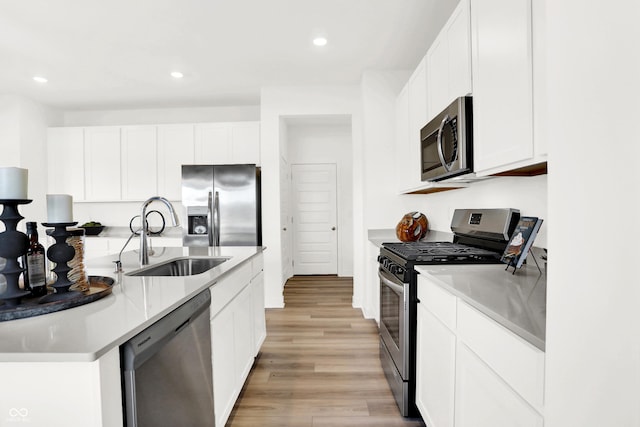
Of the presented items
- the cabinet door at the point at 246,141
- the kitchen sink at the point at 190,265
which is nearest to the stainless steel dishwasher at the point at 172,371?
the kitchen sink at the point at 190,265

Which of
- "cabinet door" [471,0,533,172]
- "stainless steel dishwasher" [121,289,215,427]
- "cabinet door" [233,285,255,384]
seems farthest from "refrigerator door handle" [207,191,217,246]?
"cabinet door" [471,0,533,172]

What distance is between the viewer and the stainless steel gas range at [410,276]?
1865 millimetres

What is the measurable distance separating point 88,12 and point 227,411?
9.62ft

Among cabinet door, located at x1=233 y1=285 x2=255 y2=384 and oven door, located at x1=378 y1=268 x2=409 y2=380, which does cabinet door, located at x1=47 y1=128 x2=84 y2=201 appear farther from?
oven door, located at x1=378 y1=268 x2=409 y2=380

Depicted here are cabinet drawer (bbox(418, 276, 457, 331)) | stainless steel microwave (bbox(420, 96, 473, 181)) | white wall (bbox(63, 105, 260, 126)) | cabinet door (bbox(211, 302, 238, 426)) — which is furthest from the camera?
white wall (bbox(63, 105, 260, 126))

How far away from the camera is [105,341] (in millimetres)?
865

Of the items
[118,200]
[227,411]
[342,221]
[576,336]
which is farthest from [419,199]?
[118,200]

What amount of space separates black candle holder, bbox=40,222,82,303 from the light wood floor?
1.21 metres

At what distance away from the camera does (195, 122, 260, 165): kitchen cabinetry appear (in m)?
4.50

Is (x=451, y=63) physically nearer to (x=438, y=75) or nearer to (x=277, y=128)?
(x=438, y=75)

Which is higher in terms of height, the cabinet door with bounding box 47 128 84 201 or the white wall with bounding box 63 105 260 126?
the white wall with bounding box 63 105 260 126

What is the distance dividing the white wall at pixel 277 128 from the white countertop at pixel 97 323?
105 inches

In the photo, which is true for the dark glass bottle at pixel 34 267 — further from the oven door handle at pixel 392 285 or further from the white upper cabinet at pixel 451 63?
the white upper cabinet at pixel 451 63

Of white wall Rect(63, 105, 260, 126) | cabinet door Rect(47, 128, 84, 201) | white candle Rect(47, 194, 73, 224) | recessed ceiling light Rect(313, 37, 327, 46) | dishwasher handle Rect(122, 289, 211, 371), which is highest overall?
recessed ceiling light Rect(313, 37, 327, 46)
